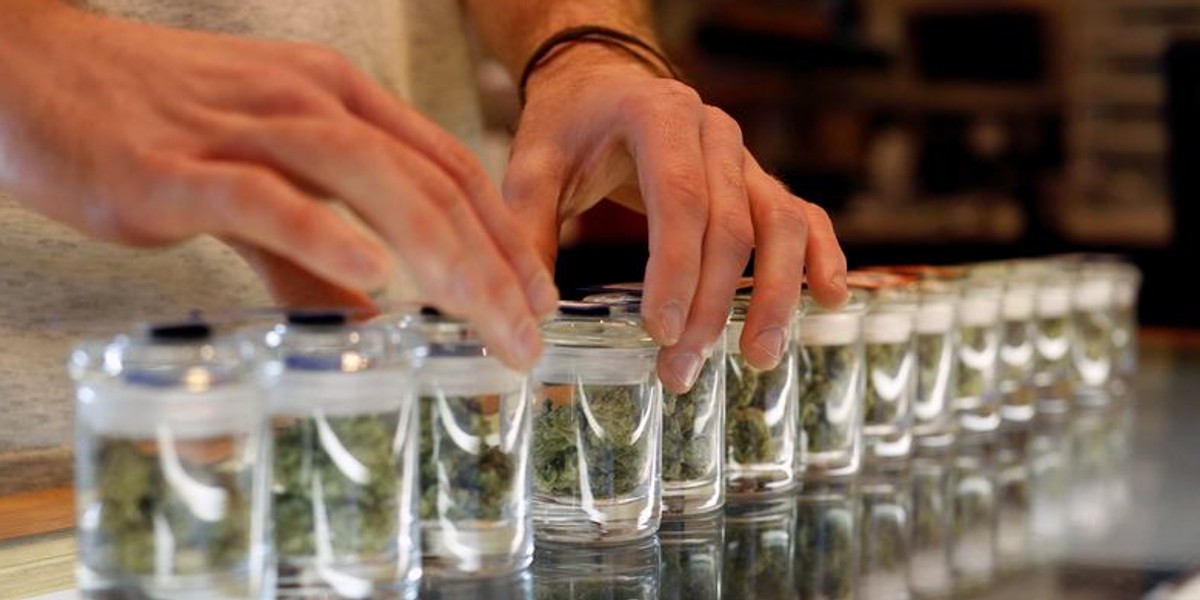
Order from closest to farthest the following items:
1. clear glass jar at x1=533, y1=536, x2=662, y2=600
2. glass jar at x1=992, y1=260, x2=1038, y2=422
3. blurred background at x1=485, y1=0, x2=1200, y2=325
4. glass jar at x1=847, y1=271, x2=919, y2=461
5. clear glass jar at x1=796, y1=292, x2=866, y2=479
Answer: clear glass jar at x1=533, y1=536, x2=662, y2=600
clear glass jar at x1=796, y1=292, x2=866, y2=479
glass jar at x1=847, y1=271, x2=919, y2=461
glass jar at x1=992, y1=260, x2=1038, y2=422
blurred background at x1=485, y1=0, x2=1200, y2=325

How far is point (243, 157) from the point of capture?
2.69 feet

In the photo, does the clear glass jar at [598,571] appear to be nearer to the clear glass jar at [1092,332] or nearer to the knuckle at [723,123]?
the knuckle at [723,123]

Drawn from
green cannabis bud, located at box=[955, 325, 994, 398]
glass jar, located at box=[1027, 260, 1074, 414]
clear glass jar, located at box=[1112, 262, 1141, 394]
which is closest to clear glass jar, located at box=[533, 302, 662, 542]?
green cannabis bud, located at box=[955, 325, 994, 398]

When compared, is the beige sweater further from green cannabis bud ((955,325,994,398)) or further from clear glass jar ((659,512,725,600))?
green cannabis bud ((955,325,994,398))

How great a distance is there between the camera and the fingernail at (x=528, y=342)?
2.90ft

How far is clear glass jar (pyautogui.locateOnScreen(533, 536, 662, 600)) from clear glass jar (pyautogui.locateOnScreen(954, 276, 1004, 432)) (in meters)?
0.68

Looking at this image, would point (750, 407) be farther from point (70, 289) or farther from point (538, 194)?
point (70, 289)

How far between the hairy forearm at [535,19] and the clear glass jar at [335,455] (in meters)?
0.71

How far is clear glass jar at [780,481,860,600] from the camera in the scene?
1.07 meters

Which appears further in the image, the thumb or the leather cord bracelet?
the leather cord bracelet

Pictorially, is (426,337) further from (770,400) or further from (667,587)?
(770,400)

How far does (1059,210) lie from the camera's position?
23.3 feet

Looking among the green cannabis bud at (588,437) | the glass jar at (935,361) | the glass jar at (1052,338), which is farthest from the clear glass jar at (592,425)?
the glass jar at (1052,338)

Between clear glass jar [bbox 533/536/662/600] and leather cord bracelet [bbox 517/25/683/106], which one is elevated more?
leather cord bracelet [bbox 517/25/683/106]
